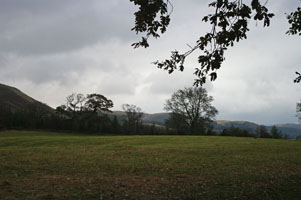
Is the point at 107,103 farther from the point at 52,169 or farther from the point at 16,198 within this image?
the point at 16,198

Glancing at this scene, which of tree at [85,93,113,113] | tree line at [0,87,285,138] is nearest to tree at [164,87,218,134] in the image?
tree line at [0,87,285,138]

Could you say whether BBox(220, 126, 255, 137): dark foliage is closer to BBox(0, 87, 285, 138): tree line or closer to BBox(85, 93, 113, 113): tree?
BBox(0, 87, 285, 138): tree line

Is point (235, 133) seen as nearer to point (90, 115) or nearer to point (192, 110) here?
point (192, 110)

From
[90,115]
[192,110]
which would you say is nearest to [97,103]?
[90,115]

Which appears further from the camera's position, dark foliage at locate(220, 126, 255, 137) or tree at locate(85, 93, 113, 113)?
tree at locate(85, 93, 113, 113)

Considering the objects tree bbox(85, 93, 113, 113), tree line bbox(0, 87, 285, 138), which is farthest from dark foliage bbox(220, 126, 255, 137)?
tree bbox(85, 93, 113, 113)

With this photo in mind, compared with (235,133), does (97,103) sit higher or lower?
higher

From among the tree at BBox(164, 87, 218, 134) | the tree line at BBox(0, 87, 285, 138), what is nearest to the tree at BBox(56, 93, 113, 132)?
the tree line at BBox(0, 87, 285, 138)

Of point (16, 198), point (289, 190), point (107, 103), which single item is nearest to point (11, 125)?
point (107, 103)

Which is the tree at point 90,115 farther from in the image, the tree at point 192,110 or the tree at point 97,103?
the tree at point 192,110

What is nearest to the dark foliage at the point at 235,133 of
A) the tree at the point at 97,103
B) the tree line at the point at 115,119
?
the tree line at the point at 115,119

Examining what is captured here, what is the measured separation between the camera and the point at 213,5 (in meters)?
5.31

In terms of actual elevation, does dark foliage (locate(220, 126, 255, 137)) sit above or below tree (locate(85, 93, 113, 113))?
below

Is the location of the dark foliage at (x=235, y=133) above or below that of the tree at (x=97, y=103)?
below
